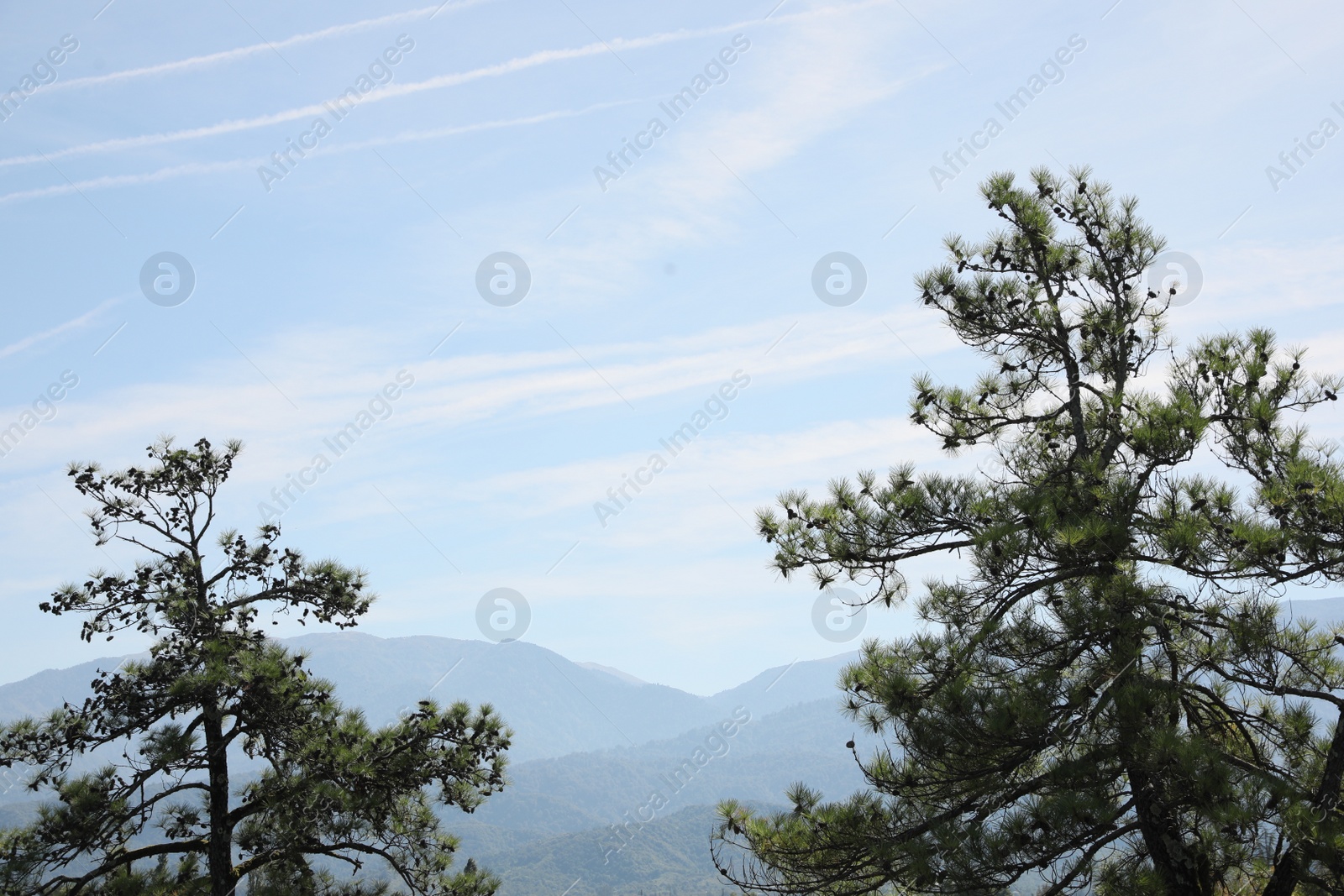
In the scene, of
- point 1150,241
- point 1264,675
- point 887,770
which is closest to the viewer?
point 1264,675

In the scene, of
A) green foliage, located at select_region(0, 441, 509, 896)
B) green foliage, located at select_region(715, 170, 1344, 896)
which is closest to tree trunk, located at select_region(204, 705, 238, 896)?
green foliage, located at select_region(0, 441, 509, 896)

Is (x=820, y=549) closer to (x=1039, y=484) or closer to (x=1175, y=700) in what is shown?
(x=1039, y=484)

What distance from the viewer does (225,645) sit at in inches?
302

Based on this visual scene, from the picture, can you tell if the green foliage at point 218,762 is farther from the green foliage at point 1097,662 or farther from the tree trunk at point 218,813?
the green foliage at point 1097,662

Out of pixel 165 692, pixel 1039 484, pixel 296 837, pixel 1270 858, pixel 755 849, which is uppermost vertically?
pixel 165 692

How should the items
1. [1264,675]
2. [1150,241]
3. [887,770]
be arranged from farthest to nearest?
1. [1150,241]
2. [887,770]
3. [1264,675]

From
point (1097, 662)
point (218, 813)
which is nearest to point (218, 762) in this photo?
point (218, 813)

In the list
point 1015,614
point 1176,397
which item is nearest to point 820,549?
point 1015,614

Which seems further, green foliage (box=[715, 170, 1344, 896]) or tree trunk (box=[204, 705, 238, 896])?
tree trunk (box=[204, 705, 238, 896])

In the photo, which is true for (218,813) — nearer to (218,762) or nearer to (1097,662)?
(218,762)

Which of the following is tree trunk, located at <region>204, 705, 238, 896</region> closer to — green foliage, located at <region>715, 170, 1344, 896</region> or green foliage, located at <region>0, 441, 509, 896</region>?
green foliage, located at <region>0, 441, 509, 896</region>

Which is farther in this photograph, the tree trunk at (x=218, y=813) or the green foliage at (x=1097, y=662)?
the tree trunk at (x=218, y=813)

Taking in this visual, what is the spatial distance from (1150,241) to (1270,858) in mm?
4456

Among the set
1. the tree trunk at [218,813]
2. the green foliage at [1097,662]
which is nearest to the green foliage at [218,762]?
the tree trunk at [218,813]
